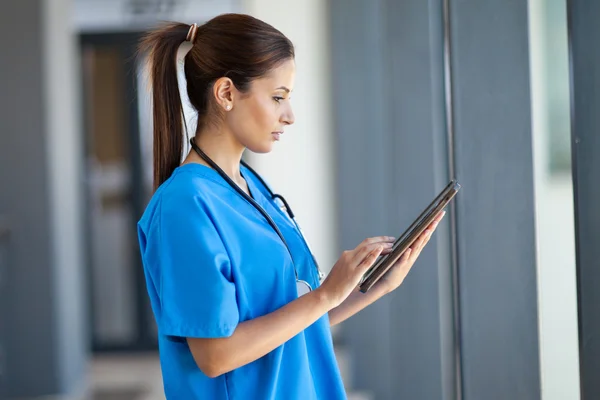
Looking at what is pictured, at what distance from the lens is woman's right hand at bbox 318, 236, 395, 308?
1.14m

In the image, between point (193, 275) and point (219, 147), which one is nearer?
point (193, 275)

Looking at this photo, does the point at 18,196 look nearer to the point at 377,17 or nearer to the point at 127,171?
the point at 127,171

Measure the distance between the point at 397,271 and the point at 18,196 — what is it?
10.5 feet

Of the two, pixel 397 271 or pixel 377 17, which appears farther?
pixel 377 17

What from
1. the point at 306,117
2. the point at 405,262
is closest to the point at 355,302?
the point at 405,262

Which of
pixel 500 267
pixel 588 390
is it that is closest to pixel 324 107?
pixel 500 267

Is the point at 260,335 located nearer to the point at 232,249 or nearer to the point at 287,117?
the point at 232,249

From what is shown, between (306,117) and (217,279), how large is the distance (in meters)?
3.96

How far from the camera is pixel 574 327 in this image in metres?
1.59

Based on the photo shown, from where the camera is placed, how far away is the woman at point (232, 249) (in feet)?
3.81

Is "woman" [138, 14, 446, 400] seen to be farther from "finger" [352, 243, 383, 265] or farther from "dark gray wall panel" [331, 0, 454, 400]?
"dark gray wall panel" [331, 0, 454, 400]

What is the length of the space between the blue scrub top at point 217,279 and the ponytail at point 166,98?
0.34ft

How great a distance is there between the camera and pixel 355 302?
4.62 ft

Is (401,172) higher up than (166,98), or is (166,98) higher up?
(166,98)
